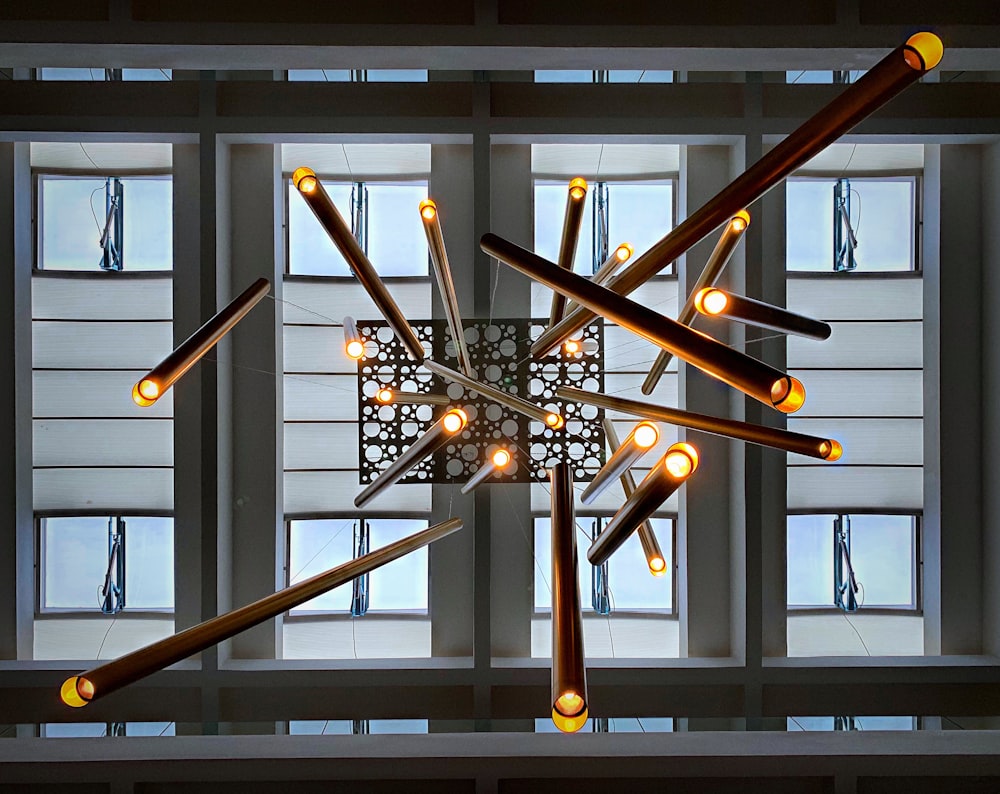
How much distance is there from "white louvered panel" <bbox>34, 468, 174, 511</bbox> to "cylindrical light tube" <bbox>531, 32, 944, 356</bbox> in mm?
5328

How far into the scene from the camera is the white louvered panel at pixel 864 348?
5598 millimetres

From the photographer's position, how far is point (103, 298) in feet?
18.5

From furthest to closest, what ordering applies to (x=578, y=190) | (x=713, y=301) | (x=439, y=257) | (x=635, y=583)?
(x=635, y=583)
(x=578, y=190)
(x=439, y=257)
(x=713, y=301)

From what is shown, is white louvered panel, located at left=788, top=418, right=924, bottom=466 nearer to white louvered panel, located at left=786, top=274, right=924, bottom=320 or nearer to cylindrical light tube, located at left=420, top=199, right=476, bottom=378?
white louvered panel, located at left=786, top=274, right=924, bottom=320

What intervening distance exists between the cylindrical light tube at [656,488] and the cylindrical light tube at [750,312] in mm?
418

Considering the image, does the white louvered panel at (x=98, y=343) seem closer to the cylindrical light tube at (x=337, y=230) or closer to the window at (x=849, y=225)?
the cylindrical light tube at (x=337, y=230)

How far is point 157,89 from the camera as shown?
183 inches

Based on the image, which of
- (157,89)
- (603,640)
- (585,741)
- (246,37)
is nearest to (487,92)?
A: (246,37)

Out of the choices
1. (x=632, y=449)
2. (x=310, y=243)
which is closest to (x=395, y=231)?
(x=310, y=243)

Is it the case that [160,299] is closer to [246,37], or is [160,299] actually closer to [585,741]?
[246,37]

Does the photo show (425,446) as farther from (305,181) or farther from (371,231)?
(371,231)

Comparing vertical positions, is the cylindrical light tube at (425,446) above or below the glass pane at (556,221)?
below

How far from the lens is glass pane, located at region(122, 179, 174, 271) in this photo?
561cm

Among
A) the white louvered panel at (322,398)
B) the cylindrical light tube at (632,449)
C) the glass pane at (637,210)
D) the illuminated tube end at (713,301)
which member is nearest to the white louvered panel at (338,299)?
the white louvered panel at (322,398)
